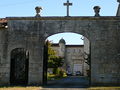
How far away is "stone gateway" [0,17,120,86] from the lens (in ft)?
79.2

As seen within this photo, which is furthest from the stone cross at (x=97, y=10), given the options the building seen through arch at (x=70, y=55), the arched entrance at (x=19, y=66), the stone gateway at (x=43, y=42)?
the building seen through arch at (x=70, y=55)

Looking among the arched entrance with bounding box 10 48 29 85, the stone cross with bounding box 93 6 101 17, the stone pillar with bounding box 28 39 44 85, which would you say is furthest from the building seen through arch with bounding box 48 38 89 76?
the stone cross with bounding box 93 6 101 17

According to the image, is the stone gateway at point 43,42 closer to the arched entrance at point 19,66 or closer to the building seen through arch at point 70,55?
the arched entrance at point 19,66

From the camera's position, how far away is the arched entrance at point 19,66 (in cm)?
2495

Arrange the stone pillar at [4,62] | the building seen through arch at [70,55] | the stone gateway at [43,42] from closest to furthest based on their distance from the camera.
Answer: the stone gateway at [43,42], the stone pillar at [4,62], the building seen through arch at [70,55]

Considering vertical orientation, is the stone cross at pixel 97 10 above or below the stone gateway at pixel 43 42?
above

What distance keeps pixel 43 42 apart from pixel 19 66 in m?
2.71

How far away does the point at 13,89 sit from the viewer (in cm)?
2055

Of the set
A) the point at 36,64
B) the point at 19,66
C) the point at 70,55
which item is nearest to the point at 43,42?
the point at 36,64

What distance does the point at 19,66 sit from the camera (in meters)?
25.3

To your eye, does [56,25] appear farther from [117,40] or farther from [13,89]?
[13,89]

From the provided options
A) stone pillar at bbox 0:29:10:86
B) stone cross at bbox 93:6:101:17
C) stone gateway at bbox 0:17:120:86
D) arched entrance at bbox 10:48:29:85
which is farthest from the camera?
arched entrance at bbox 10:48:29:85

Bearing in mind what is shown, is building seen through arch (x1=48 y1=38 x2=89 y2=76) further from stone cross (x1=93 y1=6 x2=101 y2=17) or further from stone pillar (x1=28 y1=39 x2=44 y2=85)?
stone cross (x1=93 y1=6 x2=101 y2=17)

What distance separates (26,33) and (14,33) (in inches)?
36.7
